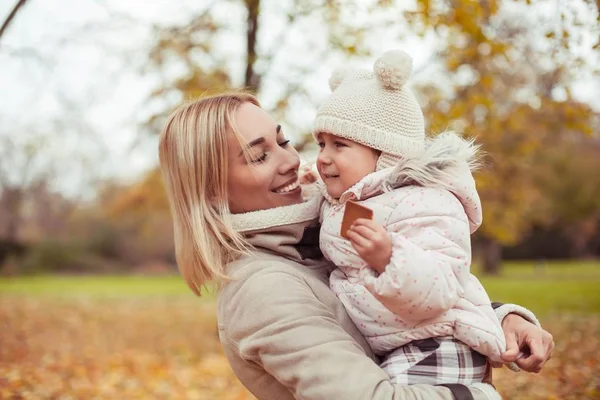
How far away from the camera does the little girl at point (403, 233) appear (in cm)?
182

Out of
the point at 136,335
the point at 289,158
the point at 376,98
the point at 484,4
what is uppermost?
the point at 484,4

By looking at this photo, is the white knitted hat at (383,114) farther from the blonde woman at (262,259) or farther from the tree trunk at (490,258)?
the tree trunk at (490,258)

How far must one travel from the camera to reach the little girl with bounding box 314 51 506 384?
71.6 inches

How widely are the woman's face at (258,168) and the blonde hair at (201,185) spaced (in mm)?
40

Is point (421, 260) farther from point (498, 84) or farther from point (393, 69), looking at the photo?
point (498, 84)

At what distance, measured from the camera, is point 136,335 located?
10.9m

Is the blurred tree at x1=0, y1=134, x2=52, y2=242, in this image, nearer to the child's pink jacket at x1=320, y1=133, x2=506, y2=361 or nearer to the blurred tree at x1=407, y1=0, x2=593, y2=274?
the blurred tree at x1=407, y1=0, x2=593, y2=274

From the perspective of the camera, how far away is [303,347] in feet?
6.23

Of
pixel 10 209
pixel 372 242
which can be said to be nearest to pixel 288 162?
pixel 372 242

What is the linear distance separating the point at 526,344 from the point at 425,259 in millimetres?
628

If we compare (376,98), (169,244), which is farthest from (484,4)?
(169,244)

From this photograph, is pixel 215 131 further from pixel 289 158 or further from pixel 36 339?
pixel 36 339

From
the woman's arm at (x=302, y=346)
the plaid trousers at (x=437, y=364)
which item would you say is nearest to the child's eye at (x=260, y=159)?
the woman's arm at (x=302, y=346)

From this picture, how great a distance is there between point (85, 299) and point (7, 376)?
12.1 m
